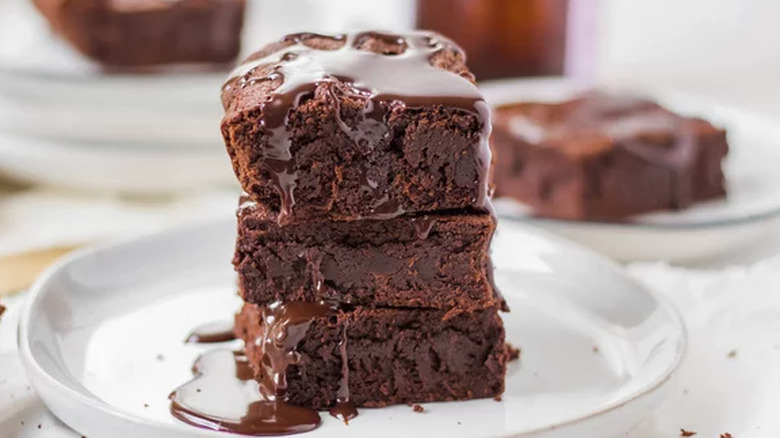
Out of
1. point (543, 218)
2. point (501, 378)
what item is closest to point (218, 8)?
point (543, 218)

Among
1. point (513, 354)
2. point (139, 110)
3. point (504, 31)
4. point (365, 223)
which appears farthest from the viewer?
point (504, 31)

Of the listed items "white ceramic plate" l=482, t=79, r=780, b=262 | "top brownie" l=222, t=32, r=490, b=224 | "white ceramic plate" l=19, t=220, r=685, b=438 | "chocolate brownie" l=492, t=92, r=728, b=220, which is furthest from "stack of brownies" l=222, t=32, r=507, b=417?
"chocolate brownie" l=492, t=92, r=728, b=220

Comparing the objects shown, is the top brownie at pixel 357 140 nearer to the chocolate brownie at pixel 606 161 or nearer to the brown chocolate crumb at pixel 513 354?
the brown chocolate crumb at pixel 513 354

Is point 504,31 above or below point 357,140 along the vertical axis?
below

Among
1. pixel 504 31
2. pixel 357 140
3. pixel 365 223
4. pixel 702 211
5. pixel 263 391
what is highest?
pixel 357 140

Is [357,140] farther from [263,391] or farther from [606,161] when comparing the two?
[606,161]

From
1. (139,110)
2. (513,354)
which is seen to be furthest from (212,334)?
(139,110)

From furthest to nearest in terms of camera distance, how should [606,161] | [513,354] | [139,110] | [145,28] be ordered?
[145,28] → [139,110] → [606,161] → [513,354]

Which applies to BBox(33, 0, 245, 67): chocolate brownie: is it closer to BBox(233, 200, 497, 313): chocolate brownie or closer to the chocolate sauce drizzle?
the chocolate sauce drizzle
